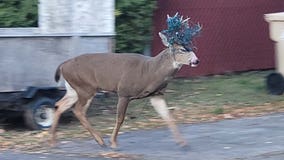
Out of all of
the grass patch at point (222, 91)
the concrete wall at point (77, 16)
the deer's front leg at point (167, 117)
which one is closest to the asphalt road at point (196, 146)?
the deer's front leg at point (167, 117)

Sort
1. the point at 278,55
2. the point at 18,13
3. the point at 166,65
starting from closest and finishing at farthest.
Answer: the point at 166,65 → the point at 18,13 → the point at 278,55

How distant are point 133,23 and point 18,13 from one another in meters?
2.35

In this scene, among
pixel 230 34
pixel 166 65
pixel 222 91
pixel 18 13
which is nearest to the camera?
pixel 166 65

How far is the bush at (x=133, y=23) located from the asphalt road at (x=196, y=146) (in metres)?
3.00

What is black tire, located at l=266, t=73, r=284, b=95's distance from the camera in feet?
46.8

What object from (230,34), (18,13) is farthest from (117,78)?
(230,34)

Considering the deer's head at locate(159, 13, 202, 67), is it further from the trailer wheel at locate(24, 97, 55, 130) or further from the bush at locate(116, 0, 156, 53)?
the bush at locate(116, 0, 156, 53)

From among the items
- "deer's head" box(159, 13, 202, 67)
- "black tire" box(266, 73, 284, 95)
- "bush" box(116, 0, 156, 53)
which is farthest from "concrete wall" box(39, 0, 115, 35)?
"black tire" box(266, 73, 284, 95)

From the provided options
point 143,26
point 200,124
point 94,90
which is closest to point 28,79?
point 94,90

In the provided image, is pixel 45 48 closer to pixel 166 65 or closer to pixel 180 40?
pixel 166 65

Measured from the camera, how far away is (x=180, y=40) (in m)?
9.62

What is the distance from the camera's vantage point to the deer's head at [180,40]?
9.58 m

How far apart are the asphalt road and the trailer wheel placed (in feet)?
3.07

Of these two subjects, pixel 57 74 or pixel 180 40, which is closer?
pixel 180 40
